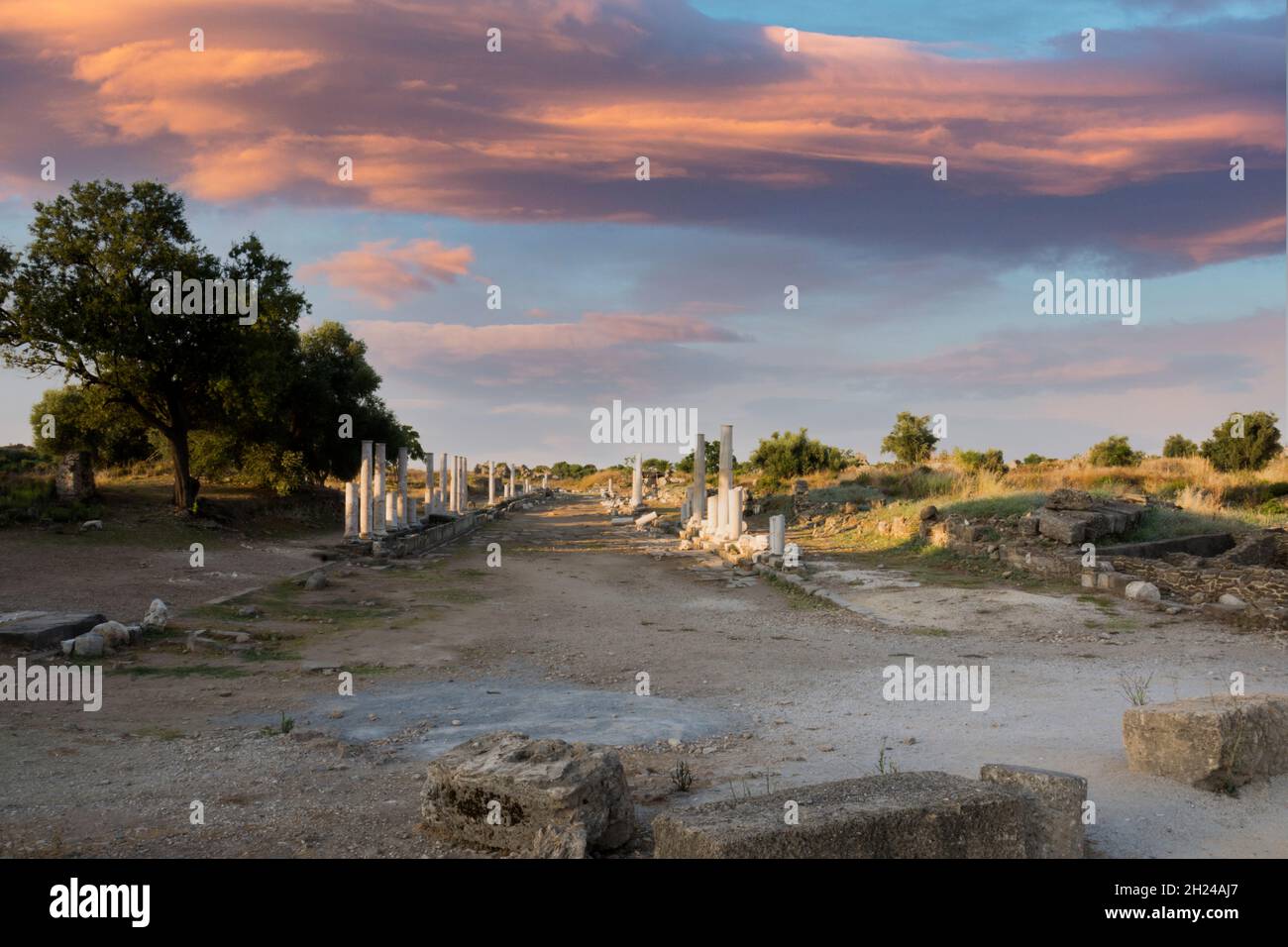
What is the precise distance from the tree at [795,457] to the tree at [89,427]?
30.8 meters

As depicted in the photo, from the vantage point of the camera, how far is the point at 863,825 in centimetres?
429

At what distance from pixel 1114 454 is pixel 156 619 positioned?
171ft

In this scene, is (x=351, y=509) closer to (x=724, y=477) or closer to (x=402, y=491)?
(x=402, y=491)

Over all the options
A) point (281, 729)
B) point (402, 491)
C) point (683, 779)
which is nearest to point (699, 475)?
point (402, 491)

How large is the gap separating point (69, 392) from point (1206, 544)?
33.0m

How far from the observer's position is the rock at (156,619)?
446 inches

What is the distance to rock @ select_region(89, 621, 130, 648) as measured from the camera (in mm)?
10492

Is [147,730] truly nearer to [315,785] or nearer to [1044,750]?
[315,785]

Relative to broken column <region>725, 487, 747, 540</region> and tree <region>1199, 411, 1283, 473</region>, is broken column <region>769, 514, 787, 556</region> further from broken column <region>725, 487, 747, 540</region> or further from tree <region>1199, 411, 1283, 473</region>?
tree <region>1199, 411, 1283, 473</region>

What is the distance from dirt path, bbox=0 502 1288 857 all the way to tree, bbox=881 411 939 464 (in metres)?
48.2

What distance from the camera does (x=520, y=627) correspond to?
1318 centimetres

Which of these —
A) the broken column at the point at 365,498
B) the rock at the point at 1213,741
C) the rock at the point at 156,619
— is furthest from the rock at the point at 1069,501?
the broken column at the point at 365,498

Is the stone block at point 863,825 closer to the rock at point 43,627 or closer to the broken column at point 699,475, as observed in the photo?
the rock at point 43,627

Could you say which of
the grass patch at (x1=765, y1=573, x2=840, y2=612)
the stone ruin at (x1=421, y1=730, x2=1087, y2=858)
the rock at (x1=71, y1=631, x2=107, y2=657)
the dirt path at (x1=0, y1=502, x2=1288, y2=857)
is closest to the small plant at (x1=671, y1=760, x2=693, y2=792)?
the dirt path at (x1=0, y1=502, x2=1288, y2=857)
